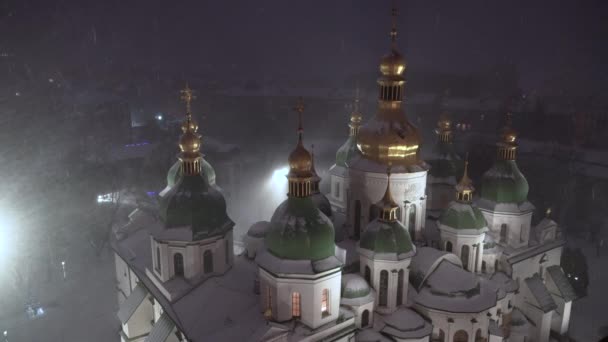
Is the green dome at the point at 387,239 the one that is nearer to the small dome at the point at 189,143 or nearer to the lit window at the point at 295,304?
the lit window at the point at 295,304

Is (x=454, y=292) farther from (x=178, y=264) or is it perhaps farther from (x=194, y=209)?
(x=178, y=264)

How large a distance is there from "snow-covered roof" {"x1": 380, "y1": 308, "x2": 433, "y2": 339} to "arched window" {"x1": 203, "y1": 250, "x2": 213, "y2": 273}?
6.67 meters

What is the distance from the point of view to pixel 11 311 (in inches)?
916

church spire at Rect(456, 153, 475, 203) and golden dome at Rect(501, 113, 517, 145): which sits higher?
golden dome at Rect(501, 113, 517, 145)

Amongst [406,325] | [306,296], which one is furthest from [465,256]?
[306,296]

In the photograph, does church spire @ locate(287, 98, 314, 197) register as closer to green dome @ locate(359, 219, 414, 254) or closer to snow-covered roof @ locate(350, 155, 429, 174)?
green dome @ locate(359, 219, 414, 254)

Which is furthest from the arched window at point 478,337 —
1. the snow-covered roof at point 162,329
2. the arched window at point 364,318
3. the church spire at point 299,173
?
the snow-covered roof at point 162,329

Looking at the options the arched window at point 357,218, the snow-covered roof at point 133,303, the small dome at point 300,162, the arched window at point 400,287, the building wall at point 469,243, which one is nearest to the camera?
the small dome at point 300,162

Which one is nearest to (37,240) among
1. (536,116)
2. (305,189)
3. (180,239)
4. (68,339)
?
(68,339)

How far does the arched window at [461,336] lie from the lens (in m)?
15.6

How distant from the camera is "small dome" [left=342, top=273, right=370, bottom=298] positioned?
578 inches

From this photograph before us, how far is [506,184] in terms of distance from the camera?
2002 cm

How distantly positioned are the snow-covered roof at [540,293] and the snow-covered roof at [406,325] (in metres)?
7.63

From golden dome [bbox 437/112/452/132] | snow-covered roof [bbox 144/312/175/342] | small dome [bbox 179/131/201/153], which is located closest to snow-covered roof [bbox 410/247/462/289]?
golden dome [bbox 437/112/452/132]
